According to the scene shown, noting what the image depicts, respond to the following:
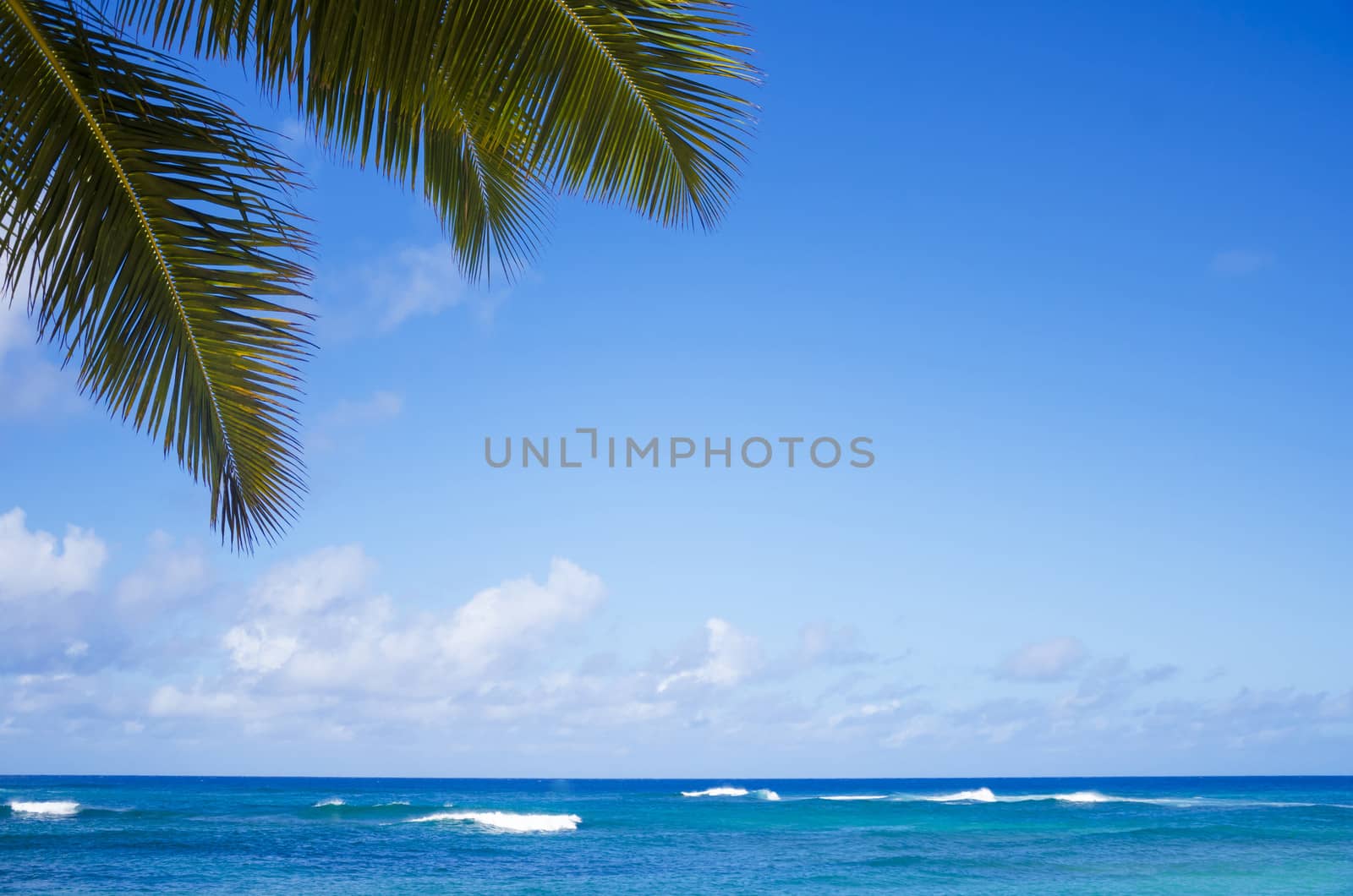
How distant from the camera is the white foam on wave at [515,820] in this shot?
32906 mm

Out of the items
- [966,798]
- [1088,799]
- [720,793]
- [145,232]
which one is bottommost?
[720,793]

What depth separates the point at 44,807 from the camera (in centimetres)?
3834

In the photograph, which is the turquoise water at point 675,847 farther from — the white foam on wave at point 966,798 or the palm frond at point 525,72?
the palm frond at point 525,72

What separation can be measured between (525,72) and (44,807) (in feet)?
146

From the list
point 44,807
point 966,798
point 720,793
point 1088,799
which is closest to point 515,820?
point 44,807

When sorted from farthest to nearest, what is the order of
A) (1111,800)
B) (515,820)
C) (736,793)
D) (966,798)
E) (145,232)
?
(736,793)
(1111,800)
(966,798)
(515,820)
(145,232)

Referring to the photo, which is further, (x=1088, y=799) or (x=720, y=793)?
(x=720, y=793)

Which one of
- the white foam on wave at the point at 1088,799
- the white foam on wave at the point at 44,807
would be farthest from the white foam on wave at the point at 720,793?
the white foam on wave at the point at 44,807

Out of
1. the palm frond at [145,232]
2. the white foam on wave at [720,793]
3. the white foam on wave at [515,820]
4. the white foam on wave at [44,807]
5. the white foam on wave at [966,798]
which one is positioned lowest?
the white foam on wave at [720,793]

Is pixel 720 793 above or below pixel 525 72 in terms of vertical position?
below

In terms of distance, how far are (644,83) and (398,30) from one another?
26.4 inches

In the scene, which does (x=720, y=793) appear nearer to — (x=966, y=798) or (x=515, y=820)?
(x=966, y=798)

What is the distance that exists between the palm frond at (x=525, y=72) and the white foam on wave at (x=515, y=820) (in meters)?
31.3

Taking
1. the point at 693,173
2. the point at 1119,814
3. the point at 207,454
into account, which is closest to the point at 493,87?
the point at 693,173
